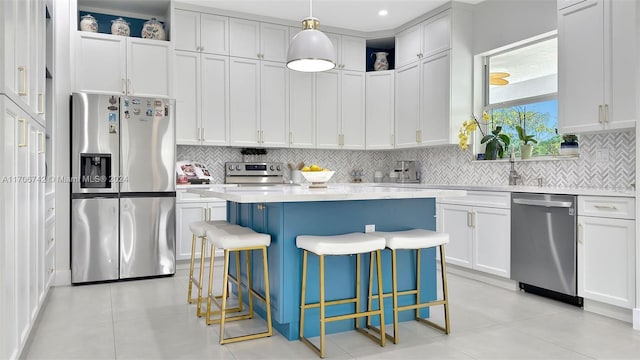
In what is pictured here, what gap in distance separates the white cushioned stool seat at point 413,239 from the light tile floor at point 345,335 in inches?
23.2

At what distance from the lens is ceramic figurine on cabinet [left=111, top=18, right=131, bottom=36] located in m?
4.84

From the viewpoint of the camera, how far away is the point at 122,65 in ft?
15.5

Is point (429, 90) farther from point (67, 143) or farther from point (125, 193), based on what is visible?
point (67, 143)

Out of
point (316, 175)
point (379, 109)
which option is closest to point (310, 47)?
point (316, 175)

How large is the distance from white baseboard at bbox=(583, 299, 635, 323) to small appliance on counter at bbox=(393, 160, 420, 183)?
9.47 ft

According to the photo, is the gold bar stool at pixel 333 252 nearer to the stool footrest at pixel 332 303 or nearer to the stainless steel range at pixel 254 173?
the stool footrest at pixel 332 303

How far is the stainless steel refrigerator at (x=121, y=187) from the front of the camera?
4258 mm

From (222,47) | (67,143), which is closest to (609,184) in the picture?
(222,47)

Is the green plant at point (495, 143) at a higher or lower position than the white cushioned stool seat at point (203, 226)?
higher

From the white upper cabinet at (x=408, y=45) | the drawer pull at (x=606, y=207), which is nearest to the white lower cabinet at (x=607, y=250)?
the drawer pull at (x=606, y=207)

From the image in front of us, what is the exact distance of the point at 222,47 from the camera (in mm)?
5391

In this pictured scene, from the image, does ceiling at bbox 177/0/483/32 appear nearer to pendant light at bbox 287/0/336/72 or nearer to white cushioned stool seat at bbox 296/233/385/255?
pendant light at bbox 287/0/336/72

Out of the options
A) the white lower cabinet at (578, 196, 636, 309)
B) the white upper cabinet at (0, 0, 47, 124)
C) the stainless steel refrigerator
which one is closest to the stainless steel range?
the stainless steel refrigerator

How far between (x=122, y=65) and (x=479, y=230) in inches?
154
